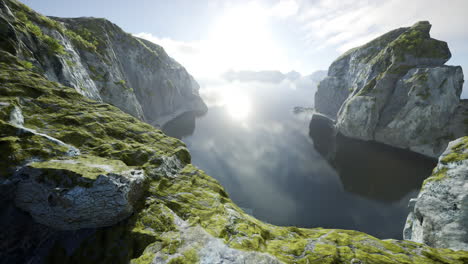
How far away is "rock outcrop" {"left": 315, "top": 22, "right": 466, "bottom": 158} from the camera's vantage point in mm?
47688

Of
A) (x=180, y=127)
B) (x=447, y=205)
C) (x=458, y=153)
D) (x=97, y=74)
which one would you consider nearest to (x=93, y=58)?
(x=97, y=74)

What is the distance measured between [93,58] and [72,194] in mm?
35047

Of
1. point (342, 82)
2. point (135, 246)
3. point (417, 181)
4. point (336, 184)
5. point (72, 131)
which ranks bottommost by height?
point (135, 246)

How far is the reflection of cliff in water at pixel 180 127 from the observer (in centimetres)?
6943

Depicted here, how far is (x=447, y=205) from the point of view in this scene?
1388 centimetres

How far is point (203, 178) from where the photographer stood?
35.4 feet

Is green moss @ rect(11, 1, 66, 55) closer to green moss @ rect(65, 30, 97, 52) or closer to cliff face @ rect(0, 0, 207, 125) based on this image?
cliff face @ rect(0, 0, 207, 125)

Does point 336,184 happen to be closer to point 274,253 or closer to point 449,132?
point 274,253

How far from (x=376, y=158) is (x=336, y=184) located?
72.1 ft

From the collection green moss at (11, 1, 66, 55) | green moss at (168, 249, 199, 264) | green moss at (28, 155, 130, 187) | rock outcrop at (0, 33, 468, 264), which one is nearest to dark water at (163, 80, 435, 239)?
rock outcrop at (0, 33, 468, 264)

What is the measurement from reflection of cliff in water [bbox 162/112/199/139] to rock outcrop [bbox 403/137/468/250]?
64555 millimetres

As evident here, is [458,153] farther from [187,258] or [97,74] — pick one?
[97,74]

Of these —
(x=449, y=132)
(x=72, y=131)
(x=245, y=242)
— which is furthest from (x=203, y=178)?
(x=449, y=132)

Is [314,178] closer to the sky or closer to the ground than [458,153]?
closer to the sky
